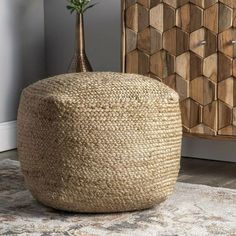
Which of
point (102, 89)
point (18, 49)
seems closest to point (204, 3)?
point (102, 89)

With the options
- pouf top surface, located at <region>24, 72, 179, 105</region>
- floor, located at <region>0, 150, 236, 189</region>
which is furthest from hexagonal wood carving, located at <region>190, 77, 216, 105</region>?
pouf top surface, located at <region>24, 72, 179, 105</region>

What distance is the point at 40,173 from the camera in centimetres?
191

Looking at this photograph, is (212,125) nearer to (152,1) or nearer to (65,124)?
(152,1)

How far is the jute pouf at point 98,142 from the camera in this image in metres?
1.84

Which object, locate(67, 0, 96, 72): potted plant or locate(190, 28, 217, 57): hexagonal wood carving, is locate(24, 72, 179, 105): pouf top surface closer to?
locate(190, 28, 217, 57): hexagonal wood carving

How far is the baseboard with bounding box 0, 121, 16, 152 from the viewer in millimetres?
3232

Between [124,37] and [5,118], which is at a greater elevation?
[124,37]

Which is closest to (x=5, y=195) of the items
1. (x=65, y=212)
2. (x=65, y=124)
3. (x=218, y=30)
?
(x=65, y=212)

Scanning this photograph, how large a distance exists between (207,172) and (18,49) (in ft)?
4.33

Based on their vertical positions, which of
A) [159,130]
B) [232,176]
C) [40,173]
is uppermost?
[159,130]

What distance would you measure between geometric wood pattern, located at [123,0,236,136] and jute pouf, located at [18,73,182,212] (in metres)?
0.60

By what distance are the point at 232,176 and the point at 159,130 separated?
0.81 m

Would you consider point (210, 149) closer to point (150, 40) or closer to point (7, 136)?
point (150, 40)

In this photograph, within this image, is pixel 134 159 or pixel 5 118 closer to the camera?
pixel 134 159
